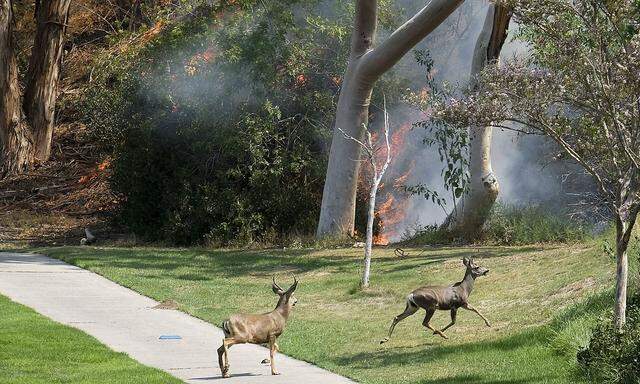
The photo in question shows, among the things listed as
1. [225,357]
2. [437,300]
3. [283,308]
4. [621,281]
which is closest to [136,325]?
[283,308]

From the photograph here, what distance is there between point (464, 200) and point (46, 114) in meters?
→ 16.7

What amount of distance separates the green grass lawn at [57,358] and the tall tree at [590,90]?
4.65m

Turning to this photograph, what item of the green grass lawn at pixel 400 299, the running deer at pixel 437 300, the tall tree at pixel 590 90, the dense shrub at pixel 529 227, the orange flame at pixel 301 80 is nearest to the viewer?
the tall tree at pixel 590 90

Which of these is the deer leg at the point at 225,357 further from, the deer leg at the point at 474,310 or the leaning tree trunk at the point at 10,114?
the leaning tree trunk at the point at 10,114

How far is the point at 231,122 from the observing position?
1130 inches

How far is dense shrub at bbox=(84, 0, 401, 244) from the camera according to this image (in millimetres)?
28500

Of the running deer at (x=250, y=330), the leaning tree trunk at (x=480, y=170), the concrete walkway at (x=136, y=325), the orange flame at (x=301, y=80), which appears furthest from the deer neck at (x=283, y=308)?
the orange flame at (x=301, y=80)

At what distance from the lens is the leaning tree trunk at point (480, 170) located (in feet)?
82.2

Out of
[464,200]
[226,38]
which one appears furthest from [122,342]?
[226,38]

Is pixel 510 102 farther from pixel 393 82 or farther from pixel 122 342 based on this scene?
pixel 393 82

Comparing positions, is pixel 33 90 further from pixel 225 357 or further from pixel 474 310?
pixel 225 357

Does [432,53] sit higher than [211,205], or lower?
higher

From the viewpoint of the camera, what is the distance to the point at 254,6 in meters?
29.4

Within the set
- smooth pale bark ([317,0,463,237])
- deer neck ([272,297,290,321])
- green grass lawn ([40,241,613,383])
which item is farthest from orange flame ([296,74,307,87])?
deer neck ([272,297,290,321])
